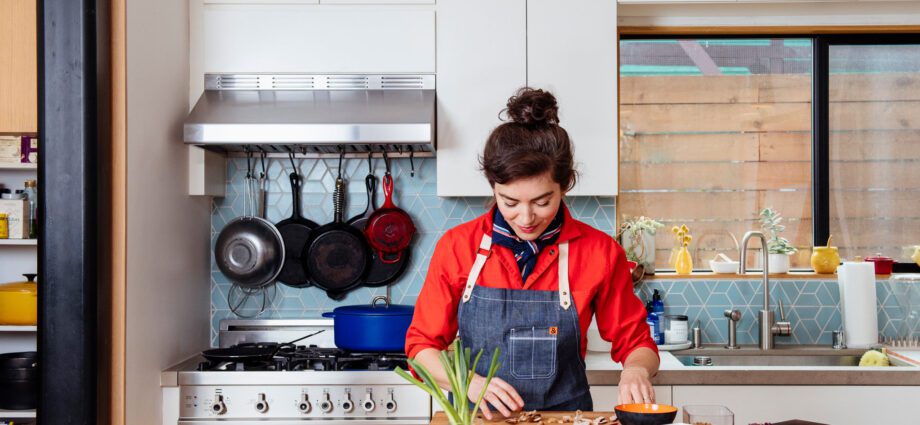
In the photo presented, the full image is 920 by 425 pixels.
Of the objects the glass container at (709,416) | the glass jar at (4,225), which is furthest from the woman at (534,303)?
the glass jar at (4,225)

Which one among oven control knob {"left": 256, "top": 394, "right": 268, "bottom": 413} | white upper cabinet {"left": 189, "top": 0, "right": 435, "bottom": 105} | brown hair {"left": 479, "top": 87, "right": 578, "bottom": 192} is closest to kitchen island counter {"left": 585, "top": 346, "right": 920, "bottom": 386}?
brown hair {"left": 479, "top": 87, "right": 578, "bottom": 192}

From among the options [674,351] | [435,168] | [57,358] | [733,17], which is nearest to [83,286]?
[57,358]

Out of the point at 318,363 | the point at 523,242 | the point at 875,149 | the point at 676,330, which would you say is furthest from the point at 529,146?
the point at 875,149

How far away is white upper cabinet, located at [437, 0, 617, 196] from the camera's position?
315cm

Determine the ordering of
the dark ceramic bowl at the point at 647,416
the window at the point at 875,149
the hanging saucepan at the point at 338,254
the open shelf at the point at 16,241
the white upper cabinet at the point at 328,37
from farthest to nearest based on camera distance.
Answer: the window at the point at 875,149
the hanging saucepan at the point at 338,254
the white upper cabinet at the point at 328,37
the open shelf at the point at 16,241
the dark ceramic bowl at the point at 647,416

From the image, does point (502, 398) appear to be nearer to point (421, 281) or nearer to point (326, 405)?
point (326, 405)

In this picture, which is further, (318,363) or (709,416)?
(318,363)

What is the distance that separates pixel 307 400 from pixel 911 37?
297cm

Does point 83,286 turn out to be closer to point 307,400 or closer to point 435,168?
point 307,400

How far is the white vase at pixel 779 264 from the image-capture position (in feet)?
11.4

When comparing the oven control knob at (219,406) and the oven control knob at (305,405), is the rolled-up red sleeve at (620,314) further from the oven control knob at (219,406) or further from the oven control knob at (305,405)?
the oven control knob at (219,406)

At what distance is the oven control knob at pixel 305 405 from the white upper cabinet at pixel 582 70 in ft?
4.22

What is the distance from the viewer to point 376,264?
11.4ft

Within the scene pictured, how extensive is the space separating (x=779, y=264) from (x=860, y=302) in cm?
35
